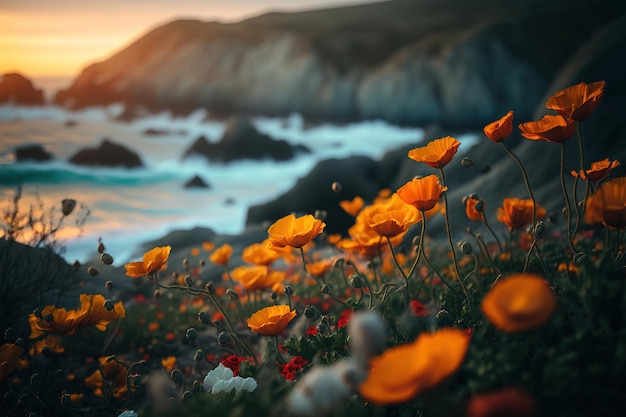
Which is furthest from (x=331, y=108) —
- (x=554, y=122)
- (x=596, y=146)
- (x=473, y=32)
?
(x=554, y=122)

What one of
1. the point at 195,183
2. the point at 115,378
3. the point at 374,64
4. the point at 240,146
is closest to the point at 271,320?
the point at 115,378

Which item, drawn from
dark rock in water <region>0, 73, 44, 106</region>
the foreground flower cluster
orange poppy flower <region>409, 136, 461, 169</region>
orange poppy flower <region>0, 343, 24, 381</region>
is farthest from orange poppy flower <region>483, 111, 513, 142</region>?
dark rock in water <region>0, 73, 44, 106</region>

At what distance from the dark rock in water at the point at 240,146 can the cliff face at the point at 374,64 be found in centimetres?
277

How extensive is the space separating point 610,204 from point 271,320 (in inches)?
45.5

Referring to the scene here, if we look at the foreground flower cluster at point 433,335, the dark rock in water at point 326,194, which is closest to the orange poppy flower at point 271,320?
the foreground flower cluster at point 433,335

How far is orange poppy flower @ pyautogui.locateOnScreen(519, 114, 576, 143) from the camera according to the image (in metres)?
1.88

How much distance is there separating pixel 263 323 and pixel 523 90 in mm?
19028

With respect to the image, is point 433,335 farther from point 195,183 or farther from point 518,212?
point 195,183

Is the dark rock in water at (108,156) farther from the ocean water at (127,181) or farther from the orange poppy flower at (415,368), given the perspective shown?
the orange poppy flower at (415,368)

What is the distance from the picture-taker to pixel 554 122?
6.26ft

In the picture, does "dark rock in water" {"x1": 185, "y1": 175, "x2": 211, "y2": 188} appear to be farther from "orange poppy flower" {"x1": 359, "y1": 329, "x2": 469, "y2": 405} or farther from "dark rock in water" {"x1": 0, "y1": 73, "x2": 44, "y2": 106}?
"orange poppy flower" {"x1": 359, "y1": 329, "x2": 469, "y2": 405}

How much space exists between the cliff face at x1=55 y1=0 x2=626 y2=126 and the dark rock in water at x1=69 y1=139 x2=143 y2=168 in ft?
19.7

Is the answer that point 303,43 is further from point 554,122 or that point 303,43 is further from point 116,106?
point 554,122

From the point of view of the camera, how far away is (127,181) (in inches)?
293
